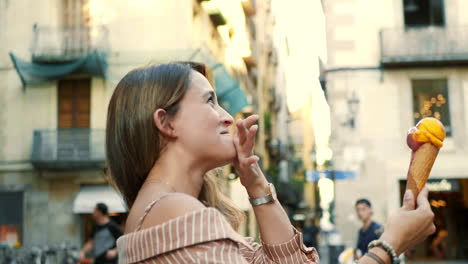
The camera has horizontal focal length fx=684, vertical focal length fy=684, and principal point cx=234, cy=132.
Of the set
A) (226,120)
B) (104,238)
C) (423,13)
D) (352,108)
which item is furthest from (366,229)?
(423,13)

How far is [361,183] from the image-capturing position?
760 inches

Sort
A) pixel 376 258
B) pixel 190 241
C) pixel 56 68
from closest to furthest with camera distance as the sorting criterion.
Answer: pixel 190 241 → pixel 376 258 → pixel 56 68

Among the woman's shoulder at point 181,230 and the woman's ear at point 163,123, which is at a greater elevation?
the woman's ear at point 163,123

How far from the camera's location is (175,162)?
4.88 feet

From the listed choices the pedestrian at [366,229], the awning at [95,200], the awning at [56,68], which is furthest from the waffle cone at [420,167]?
the awning at [56,68]

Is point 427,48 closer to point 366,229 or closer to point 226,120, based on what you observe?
point 366,229

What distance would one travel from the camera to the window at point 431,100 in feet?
63.5

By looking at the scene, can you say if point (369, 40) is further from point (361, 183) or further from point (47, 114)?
point (47, 114)

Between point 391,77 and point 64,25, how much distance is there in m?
9.87

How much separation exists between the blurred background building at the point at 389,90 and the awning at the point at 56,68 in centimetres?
659

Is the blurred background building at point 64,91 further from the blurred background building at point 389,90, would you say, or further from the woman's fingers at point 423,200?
the woman's fingers at point 423,200

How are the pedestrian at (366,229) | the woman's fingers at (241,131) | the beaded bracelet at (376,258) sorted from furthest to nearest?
the pedestrian at (366,229) → the woman's fingers at (241,131) → the beaded bracelet at (376,258)

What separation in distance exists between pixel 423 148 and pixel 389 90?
18.8 metres

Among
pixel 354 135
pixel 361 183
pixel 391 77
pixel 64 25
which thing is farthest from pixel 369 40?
pixel 64 25
